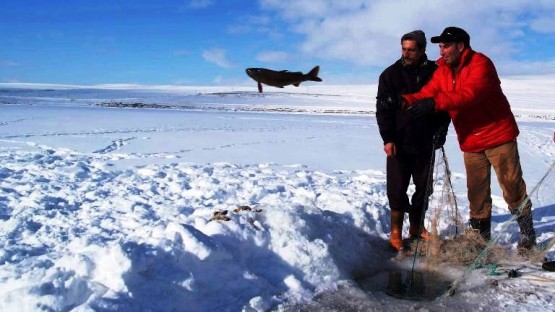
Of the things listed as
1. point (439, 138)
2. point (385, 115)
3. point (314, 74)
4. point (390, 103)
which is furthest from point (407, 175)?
point (314, 74)

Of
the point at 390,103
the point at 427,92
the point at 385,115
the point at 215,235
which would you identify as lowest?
the point at 215,235

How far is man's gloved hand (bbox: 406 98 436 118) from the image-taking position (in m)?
3.56

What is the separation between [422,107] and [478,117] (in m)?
0.60

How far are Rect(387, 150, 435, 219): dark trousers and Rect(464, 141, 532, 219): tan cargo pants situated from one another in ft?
1.09

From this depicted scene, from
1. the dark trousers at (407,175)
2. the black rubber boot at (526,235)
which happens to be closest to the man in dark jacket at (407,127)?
the dark trousers at (407,175)

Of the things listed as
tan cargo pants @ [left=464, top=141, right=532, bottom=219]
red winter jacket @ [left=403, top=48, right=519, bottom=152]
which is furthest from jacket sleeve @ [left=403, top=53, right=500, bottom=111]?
tan cargo pants @ [left=464, top=141, right=532, bottom=219]

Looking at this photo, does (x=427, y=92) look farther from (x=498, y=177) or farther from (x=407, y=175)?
(x=498, y=177)

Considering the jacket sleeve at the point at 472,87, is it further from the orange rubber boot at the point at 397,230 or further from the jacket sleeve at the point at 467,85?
the orange rubber boot at the point at 397,230

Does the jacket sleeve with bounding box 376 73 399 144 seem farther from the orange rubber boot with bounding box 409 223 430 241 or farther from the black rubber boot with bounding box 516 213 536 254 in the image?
the black rubber boot with bounding box 516 213 536 254

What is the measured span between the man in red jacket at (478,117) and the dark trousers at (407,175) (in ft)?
1.09

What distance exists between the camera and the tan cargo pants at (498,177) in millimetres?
3855

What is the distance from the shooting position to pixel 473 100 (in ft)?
11.7

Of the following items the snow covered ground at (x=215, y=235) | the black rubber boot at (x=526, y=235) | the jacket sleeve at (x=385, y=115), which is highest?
the jacket sleeve at (x=385, y=115)

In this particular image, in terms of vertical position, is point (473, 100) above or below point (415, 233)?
above
